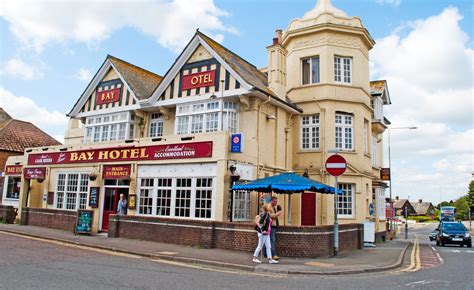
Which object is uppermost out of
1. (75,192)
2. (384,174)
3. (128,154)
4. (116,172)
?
(384,174)

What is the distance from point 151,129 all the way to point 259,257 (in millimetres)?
12301

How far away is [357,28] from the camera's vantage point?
22.0 meters

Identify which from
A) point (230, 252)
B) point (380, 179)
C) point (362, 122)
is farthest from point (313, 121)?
point (230, 252)

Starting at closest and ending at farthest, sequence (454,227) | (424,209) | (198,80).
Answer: (198,80), (454,227), (424,209)

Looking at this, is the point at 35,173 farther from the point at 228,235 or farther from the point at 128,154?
the point at 228,235

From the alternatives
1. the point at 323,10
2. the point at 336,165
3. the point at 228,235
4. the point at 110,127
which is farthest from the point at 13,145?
the point at 336,165

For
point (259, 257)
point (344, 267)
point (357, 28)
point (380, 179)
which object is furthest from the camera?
point (380, 179)

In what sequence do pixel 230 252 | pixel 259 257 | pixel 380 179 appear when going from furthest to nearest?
1. pixel 380 179
2. pixel 230 252
3. pixel 259 257

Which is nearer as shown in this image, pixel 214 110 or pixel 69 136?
pixel 214 110

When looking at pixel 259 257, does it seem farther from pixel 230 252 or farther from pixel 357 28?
pixel 357 28

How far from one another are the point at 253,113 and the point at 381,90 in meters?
12.9

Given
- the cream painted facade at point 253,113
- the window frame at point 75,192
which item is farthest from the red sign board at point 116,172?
the window frame at point 75,192

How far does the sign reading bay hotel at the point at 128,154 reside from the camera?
1650 centimetres

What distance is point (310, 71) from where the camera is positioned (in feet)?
74.2
